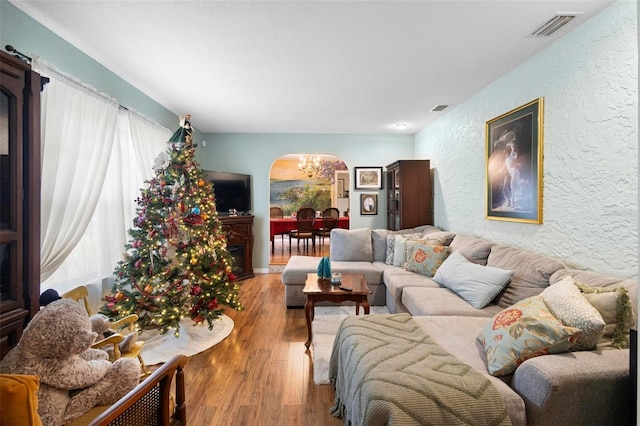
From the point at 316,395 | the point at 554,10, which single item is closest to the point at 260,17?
the point at 554,10

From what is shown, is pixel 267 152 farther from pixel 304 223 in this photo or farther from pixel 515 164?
pixel 515 164

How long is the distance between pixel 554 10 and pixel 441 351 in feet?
7.34

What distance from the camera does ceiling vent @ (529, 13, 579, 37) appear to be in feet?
6.72

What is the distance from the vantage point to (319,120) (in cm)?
471

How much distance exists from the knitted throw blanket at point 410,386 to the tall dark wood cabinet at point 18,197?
160cm

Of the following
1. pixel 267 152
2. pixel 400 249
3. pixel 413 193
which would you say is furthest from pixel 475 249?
pixel 267 152

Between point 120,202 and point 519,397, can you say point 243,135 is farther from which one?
point 519,397

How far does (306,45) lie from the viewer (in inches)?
94.6

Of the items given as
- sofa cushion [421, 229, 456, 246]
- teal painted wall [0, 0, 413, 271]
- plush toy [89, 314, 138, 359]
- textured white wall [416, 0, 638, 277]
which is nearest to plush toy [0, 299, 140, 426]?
plush toy [89, 314, 138, 359]

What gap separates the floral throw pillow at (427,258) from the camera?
3.44 m

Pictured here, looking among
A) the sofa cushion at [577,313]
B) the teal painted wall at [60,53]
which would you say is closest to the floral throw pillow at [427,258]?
the sofa cushion at [577,313]

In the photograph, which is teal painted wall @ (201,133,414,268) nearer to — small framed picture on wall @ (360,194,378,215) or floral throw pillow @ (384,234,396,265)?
small framed picture on wall @ (360,194,378,215)

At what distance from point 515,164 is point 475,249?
2.92 feet

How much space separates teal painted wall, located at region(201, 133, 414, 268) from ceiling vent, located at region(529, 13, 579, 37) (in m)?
3.47
